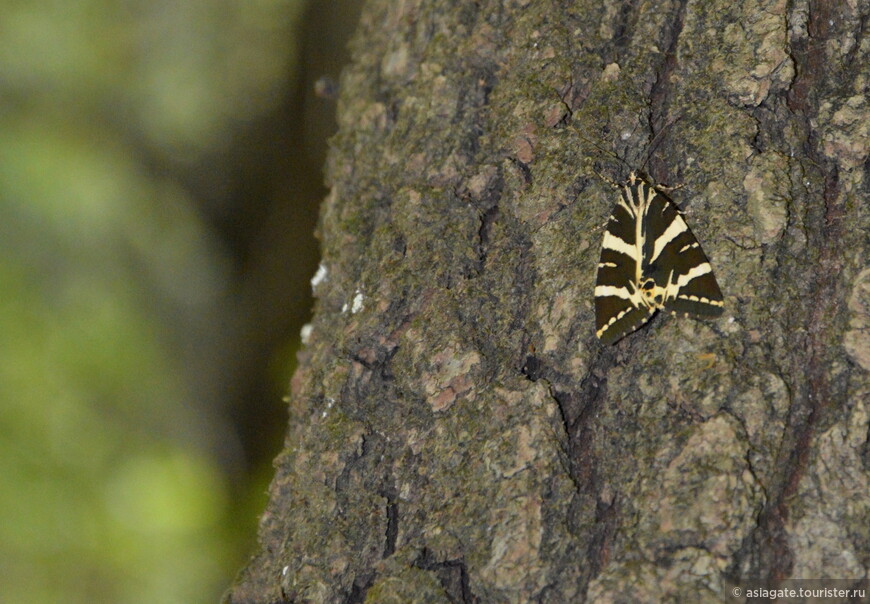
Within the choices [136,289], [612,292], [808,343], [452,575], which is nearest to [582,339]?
[612,292]

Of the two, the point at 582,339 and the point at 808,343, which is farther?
the point at 582,339

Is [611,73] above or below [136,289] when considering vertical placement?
below

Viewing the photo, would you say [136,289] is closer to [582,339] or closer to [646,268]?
[646,268]

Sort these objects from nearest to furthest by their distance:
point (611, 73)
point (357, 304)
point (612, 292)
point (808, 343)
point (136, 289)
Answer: point (808, 343) → point (612, 292) → point (611, 73) → point (357, 304) → point (136, 289)

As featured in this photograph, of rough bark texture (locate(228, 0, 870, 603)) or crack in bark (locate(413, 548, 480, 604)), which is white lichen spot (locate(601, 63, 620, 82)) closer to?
rough bark texture (locate(228, 0, 870, 603))

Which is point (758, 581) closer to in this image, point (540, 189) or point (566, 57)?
point (540, 189)

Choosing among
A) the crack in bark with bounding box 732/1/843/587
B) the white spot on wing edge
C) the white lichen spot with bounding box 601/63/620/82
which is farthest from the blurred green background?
the crack in bark with bounding box 732/1/843/587
